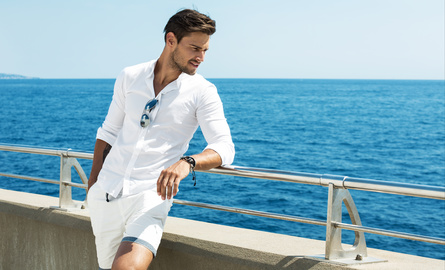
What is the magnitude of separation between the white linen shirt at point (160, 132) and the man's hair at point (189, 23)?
0.67 ft

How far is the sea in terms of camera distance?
26531 millimetres

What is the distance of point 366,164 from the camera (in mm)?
44312

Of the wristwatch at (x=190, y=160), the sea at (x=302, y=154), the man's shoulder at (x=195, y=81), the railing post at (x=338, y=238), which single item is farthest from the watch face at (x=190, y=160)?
the sea at (x=302, y=154)

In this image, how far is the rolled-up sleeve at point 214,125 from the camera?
2338 mm

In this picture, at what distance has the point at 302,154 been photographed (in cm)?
4747

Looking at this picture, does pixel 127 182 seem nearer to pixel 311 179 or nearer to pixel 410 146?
pixel 311 179

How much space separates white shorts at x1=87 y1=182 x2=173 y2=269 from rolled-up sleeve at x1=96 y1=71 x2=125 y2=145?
25cm

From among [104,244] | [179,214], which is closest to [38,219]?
[104,244]

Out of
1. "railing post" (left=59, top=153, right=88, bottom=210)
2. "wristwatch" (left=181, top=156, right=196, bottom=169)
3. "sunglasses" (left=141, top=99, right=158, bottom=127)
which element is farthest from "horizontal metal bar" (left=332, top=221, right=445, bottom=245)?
"railing post" (left=59, top=153, right=88, bottom=210)

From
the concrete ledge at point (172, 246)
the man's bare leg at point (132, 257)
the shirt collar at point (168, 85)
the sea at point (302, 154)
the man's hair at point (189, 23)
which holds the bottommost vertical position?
the sea at point (302, 154)

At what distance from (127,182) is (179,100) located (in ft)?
1.33

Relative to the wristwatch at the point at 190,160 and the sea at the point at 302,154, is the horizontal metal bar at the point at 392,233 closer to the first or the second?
the wristwatch at the point at 190,160

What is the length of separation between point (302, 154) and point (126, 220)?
150 ft

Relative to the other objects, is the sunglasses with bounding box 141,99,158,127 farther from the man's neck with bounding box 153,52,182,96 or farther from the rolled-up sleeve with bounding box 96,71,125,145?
the rolled-up sleeve with bounding box 96,71,125,145
